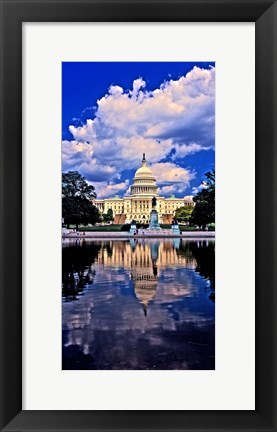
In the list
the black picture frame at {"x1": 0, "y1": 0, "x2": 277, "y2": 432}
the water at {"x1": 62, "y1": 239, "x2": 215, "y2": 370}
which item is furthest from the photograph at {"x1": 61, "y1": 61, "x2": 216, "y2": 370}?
the black picture frame at {"x1": 0, "y1": 0, "x2": 277, "y2": 432}

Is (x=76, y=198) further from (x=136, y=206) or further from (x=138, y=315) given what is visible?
(x=138, y=315)

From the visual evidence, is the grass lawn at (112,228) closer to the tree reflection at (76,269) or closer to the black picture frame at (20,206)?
the tree reflection at (76,269)

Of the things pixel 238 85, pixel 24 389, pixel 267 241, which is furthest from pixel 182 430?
pixel 238 85

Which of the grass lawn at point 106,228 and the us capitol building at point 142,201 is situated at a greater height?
the us capitol building at point 142,201

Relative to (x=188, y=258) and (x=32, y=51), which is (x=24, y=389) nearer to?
(x=188, y=258)

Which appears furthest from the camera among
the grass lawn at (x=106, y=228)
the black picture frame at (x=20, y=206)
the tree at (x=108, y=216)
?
the tree at (x=108, y=216)

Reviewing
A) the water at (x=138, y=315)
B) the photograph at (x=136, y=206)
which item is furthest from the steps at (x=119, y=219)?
the water at (x=138, y=315)

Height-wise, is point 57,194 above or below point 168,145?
below
